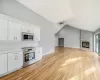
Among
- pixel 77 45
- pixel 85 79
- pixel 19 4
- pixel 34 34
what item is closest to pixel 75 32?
pixel 77 45

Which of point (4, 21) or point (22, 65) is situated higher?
point (4, 21)

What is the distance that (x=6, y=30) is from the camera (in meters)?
3.41

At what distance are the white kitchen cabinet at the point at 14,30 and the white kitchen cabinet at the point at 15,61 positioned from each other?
1.98 ft

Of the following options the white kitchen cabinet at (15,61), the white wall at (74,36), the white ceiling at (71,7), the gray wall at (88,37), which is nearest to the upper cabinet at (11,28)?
the white kitchen cabinet at (15,61)

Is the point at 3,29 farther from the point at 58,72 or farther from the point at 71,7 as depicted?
the point at 71,7

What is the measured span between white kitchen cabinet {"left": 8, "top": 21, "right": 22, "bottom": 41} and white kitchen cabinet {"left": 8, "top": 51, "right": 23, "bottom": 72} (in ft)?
1.98

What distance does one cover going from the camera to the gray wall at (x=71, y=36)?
1433 centimetres

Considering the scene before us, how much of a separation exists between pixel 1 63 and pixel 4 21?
4.42ft

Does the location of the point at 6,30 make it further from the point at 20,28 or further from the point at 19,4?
the point at 19,4

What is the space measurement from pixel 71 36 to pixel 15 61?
12.2 m

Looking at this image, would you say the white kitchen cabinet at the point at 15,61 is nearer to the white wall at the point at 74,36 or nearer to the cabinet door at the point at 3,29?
the cabinet door at the point at 3,29

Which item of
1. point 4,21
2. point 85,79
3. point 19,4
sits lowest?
point 85,79

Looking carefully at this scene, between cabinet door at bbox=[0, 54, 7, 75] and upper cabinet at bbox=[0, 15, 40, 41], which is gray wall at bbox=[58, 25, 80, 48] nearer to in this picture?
upper cabinet at bbox=[0, 15, 40, 41]

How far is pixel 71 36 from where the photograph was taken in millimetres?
14953
